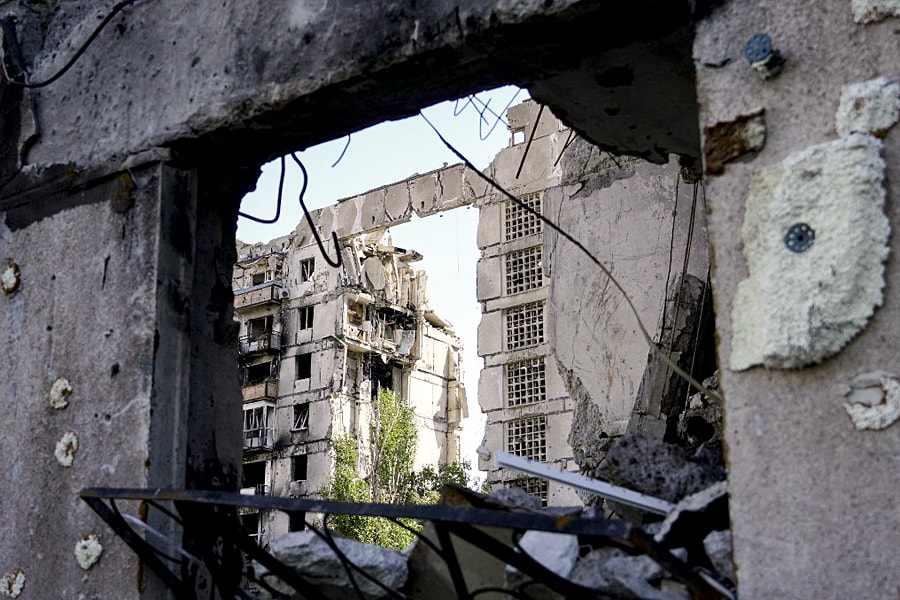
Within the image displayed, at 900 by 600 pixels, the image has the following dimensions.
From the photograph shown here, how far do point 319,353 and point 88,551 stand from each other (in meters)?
26.1

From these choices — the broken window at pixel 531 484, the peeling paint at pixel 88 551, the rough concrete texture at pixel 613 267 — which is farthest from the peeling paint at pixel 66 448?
the broken window at pixel 531 484

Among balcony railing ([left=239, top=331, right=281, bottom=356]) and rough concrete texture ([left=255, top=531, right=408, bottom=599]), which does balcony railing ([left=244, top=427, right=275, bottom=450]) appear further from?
rough concrete texture ([left=255, top=531, right=408, bottom=599])

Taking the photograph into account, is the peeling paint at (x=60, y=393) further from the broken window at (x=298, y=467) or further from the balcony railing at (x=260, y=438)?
the balcony railing at (x=260, y=438)

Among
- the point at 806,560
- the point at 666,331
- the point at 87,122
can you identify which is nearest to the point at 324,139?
the point at 87,122

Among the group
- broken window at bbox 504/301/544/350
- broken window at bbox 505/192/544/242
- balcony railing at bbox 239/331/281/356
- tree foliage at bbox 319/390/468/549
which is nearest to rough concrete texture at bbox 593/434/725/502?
broken window at bbox 504/301/544/350

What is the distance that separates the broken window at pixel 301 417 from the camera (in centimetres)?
2919

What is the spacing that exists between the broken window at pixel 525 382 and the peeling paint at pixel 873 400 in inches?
671

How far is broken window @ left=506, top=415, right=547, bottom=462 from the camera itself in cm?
1900

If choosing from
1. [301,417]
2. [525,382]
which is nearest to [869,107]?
[525,382]

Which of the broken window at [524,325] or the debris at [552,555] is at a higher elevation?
the broken window at [524,325]

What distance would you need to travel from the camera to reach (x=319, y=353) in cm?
2941

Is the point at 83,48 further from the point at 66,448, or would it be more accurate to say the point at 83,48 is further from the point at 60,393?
the point at 66,448

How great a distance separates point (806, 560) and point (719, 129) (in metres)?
1.04

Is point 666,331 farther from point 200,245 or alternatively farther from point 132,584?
point 132,584
